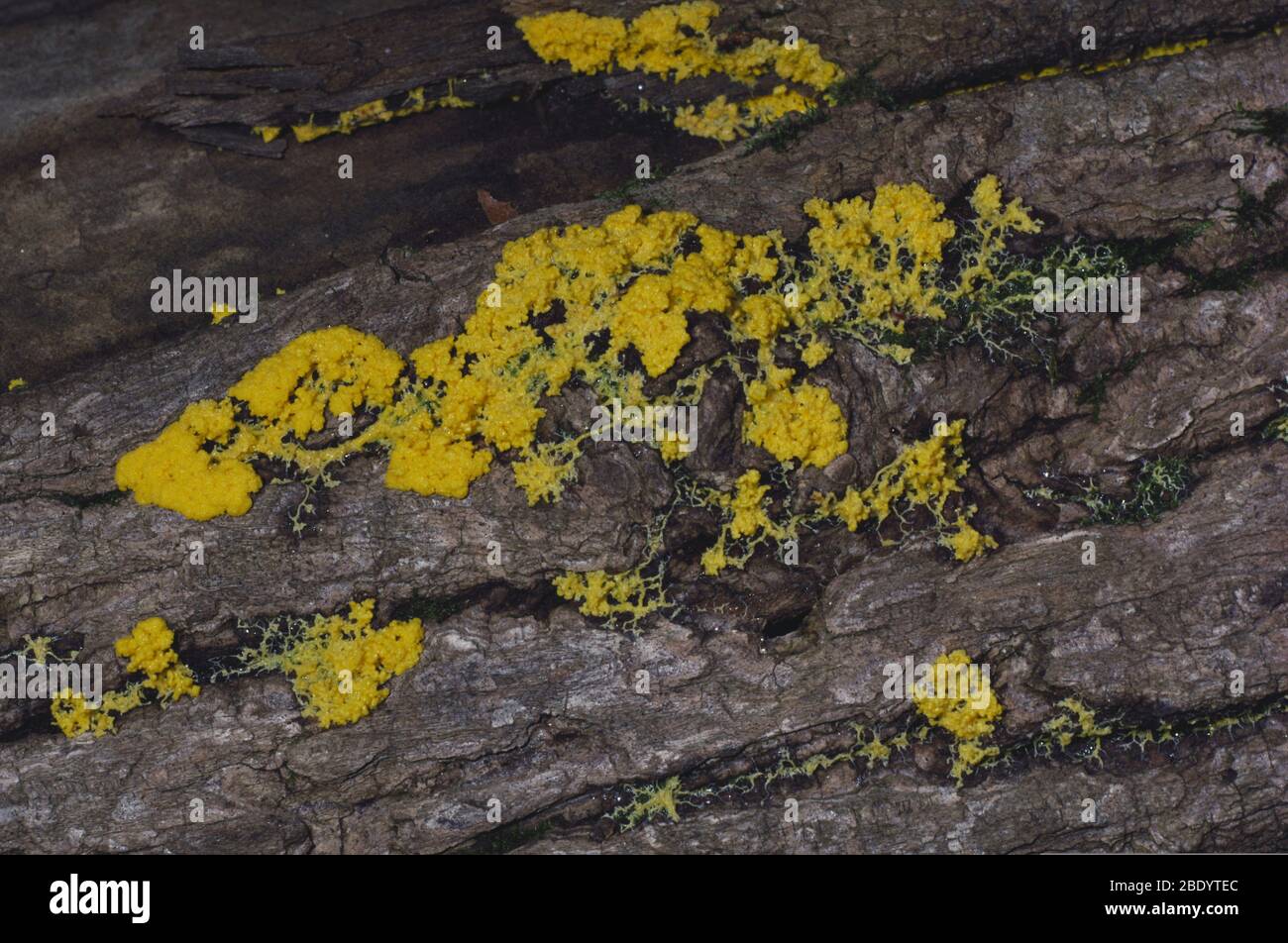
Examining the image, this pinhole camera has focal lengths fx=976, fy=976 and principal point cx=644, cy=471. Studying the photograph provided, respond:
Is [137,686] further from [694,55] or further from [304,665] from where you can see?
[694,55]

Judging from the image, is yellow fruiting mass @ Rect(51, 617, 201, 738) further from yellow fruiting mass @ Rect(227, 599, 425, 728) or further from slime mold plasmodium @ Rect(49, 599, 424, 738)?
yellow fruiting mass @ Rect(227, 599, 425, 728)

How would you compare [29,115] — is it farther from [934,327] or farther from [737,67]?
[934,327]

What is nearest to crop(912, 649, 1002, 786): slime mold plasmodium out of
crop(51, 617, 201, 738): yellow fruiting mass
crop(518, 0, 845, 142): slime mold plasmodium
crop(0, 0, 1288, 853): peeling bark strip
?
crop(0, 0, 1288, 853): peeling bark strip

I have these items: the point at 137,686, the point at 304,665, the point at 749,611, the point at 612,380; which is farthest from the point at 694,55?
the point at 137,686

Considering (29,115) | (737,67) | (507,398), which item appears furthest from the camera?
(29,115)

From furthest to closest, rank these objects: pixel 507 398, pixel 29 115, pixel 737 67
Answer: pixel 29 115 < pixel 737 67 < pixel 507 398

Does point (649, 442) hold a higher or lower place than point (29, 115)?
lower

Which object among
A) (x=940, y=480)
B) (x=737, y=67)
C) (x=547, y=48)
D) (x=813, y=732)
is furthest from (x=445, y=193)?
(x=813, y=732)
